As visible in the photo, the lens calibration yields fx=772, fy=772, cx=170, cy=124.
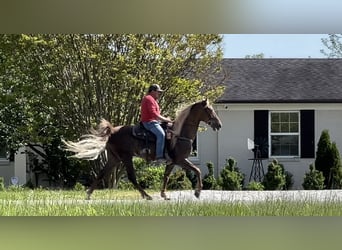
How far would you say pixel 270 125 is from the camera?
849cm

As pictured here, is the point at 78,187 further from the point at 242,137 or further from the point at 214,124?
the point at 242,137

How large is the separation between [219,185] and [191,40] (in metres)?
1.61

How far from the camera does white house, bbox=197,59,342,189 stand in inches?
330

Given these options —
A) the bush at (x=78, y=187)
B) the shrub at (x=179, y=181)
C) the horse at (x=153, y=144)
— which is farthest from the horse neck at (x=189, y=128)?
the bush at (x=78, y=187)

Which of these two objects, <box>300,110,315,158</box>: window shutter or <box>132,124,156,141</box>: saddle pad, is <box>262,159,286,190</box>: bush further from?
<box>132,124,156,141</box>: saddle pad

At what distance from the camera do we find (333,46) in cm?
852

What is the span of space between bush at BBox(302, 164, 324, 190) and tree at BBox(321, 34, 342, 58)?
122 cm

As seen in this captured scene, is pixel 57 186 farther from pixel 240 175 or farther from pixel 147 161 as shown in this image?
pixel 240 175

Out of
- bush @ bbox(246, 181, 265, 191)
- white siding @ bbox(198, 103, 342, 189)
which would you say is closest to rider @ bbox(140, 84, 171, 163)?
white siding @ bbox(198, 103, 342, 189)

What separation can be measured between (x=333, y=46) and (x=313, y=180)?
4.93ft

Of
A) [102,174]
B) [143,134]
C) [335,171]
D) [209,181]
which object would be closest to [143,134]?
[143,134]

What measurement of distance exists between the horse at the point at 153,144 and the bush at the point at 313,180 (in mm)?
1121

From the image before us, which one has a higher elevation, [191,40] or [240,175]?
[191,40]
